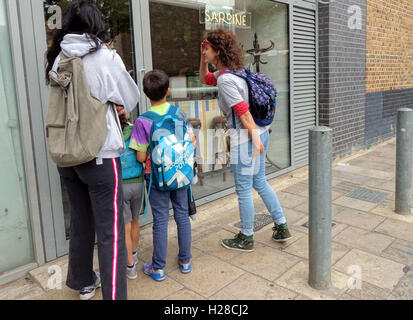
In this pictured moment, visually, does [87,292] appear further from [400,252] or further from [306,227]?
[400,252]

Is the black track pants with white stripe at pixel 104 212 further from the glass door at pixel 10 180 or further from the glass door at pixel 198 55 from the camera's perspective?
the glass door at pixel 198 55

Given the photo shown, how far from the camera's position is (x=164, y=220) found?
273cm

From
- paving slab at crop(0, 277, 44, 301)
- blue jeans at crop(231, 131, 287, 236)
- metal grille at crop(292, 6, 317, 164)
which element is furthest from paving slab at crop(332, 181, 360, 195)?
paving slab at crop(0, 277, 44, 301)

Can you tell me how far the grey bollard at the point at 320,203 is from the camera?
244 centimetres

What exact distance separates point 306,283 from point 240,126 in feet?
4.02

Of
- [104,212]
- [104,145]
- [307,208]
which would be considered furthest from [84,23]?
[307,208]

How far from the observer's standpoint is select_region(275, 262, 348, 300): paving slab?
8.33 feet

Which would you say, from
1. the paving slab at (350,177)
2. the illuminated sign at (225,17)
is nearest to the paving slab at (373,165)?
the paving slab at (350,177)

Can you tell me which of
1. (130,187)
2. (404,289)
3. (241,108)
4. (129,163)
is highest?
(241,108)

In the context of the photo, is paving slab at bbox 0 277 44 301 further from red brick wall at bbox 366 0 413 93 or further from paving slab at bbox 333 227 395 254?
red brick wall at bbox 366 0 413 93

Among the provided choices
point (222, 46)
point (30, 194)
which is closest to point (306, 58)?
point (222, 46)

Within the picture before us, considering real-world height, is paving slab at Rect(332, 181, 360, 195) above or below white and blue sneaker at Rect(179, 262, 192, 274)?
above

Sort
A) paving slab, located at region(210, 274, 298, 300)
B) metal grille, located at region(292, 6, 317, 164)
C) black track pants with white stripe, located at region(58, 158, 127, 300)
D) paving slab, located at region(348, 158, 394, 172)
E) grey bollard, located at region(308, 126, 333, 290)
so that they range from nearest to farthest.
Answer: black track pants with white stripe, located at region(58, 158, 127, 300)
grey bollard, located at region(308, 126, 333, 290)
paving slab, located at region(210, 274, 298, 300)
metal grille, located at region(292, 6, 317, 164)
paving slab, located at region(348, 158, 394, 172)

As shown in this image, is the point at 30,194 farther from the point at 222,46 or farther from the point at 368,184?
the point at 368,184
